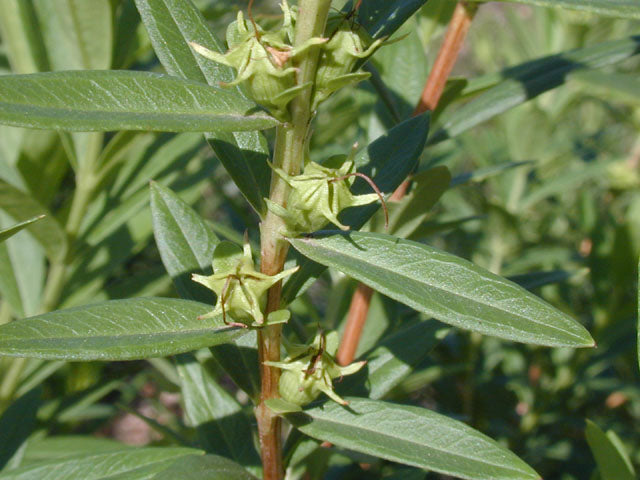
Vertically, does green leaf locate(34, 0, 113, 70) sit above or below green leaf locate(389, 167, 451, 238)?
above

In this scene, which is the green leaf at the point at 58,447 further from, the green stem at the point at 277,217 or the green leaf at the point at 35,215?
the green stem at the point at 277,217

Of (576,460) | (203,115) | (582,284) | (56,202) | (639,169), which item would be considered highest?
(203,115)

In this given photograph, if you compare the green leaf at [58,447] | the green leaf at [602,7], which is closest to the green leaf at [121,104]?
the green leaf at [602,7]

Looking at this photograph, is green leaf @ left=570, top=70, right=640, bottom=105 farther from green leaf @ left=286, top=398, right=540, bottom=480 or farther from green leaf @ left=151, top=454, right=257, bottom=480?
green leaf @ left=151, top=454, right=257, bottom=480

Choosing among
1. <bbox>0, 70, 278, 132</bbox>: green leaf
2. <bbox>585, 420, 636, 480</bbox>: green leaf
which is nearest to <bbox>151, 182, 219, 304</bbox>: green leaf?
<bbox>0, 70, 278, 132</bbox>: green leaf

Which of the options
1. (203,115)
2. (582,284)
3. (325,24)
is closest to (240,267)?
(203,115)

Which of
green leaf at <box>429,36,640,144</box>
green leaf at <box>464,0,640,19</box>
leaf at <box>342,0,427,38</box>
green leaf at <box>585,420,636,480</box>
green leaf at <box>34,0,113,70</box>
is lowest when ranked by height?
green leaf at <box>585,420,636,480</box>

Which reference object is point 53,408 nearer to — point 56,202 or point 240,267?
point 56,202
